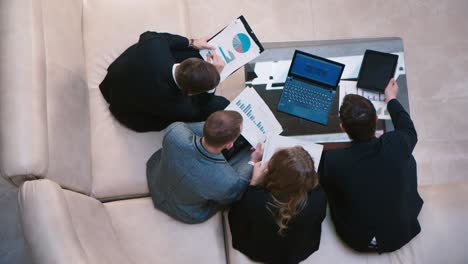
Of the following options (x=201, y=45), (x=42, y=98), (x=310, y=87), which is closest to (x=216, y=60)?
(x=201, y=45)

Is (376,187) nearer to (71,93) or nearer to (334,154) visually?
(334,154)

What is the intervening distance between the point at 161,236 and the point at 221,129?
0.62 metres

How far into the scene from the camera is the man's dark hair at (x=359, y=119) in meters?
1.76

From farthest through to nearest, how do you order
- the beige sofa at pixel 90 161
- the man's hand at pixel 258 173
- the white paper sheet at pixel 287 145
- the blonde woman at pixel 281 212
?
the white paper sheet at pixel 287 145 → the man's hand at pixel 258 173 → the blonde woman at pixel 281 212 → the beige sofa at pixel 90 161

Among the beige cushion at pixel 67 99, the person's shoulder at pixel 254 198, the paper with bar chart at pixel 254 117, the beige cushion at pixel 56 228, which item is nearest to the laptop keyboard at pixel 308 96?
the paper with bar chart at pixel 254 117

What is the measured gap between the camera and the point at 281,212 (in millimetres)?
1650

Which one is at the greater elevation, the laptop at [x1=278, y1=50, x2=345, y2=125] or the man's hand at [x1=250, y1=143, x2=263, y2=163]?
the laptop at [x1=278, y1=50, x2=345, y2=125]

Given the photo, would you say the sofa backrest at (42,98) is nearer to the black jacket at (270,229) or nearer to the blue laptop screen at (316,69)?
the black jacket at (270,229)

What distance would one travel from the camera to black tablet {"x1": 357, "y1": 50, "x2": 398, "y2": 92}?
1.99 metres

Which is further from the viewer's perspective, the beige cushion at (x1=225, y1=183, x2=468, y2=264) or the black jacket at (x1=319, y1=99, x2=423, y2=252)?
the beige cushion at (x1=225, y1=183, x2=468, y2=264)

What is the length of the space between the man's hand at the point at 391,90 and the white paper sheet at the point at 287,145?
393 mm

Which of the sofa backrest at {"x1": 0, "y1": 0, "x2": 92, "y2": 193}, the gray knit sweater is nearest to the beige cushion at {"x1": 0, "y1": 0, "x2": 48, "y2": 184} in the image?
the sofa backrest at {"x1": 0, "y1": 0, "x2": 92, "y2": 193}

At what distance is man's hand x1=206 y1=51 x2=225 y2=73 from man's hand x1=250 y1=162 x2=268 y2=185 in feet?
1.64

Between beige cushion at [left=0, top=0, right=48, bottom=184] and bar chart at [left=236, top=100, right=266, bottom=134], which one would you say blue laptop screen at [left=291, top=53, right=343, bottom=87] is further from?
beige cushion at [left=0, top=0, right=48, bottom=184]
